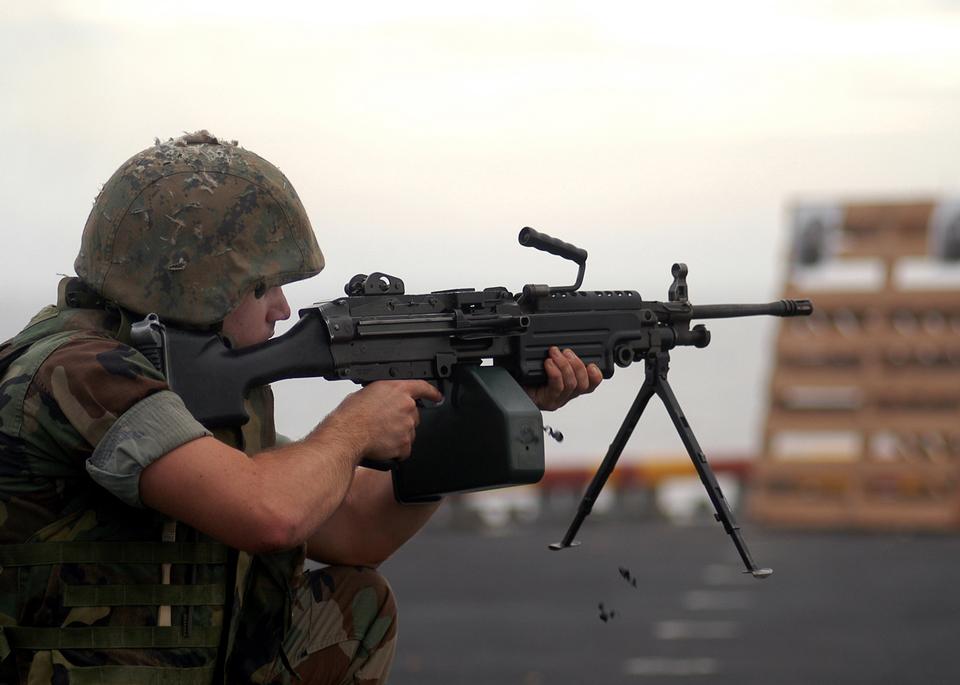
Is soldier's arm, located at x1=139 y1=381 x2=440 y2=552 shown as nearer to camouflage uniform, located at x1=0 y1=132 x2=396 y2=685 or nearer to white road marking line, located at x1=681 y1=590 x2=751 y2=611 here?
camouflage uniform, located at x1=0 y1=132 x2=396 y2=685

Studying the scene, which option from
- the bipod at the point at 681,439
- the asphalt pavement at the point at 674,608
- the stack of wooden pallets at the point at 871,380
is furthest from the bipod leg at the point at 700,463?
the stack of wooden pallets at the point at 871,380

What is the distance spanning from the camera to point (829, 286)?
1585 centimetres

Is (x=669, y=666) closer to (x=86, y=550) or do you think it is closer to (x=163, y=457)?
(x=86, y=550)

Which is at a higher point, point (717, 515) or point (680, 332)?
point (680, 332)

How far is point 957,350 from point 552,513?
4347 millimetres

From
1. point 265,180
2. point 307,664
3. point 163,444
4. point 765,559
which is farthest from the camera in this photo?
point 765,559

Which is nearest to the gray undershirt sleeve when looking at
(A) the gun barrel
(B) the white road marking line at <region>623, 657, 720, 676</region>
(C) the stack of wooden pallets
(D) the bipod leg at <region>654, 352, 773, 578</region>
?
(D) the bipod leg at <region>654, 352, 773, 578</region>

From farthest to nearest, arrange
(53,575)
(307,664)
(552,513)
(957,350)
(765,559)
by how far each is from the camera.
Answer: (552,513)
(957,350)
(765,559)
(307,664)
(53,575)

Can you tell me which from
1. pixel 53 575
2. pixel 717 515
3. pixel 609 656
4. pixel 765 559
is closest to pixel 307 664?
pixel 53 575

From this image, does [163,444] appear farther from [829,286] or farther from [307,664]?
[829,286]

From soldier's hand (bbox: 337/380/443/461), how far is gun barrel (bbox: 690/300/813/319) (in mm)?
1257

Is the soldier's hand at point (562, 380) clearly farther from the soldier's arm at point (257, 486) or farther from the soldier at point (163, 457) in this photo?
the soldier's arm at point (257, 486)

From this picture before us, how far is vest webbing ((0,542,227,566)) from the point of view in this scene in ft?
12.2

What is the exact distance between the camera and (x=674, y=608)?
→ 462 inches
